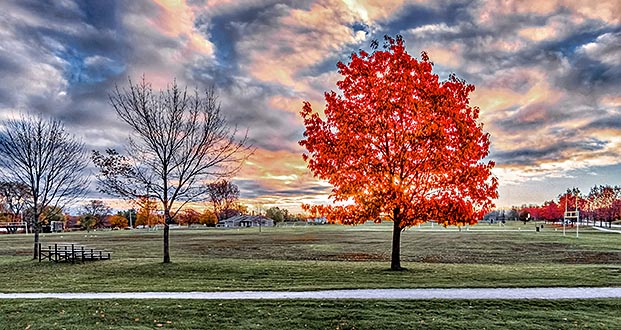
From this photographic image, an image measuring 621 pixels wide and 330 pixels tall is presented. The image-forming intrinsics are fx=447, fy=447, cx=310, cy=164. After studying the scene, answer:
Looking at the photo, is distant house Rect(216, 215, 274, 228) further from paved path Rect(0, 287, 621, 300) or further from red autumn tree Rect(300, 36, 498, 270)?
paved path Rect(0, 287, 621, 300)

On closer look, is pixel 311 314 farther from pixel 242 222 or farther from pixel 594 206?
pixel 594 206

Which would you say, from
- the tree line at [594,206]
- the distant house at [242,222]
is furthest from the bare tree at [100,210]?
the tree line at [594,206]

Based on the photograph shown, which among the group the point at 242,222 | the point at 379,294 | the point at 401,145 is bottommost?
the point at 242,222

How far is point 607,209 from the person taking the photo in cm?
11806

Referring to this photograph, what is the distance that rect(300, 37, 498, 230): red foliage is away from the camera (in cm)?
1794

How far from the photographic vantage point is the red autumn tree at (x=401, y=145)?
17938mm

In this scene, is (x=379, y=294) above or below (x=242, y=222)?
above

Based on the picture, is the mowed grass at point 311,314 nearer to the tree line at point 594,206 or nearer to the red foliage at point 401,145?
the red foliage at point 401,145

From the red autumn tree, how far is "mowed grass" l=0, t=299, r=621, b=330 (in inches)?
238

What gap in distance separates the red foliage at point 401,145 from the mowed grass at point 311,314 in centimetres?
598

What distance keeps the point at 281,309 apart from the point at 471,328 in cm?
489

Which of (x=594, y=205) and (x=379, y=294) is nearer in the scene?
(x=379, y=294)

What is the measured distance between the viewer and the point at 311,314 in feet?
38.6

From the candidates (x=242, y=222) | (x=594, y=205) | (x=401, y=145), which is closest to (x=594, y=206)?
(x=594, y=205)
